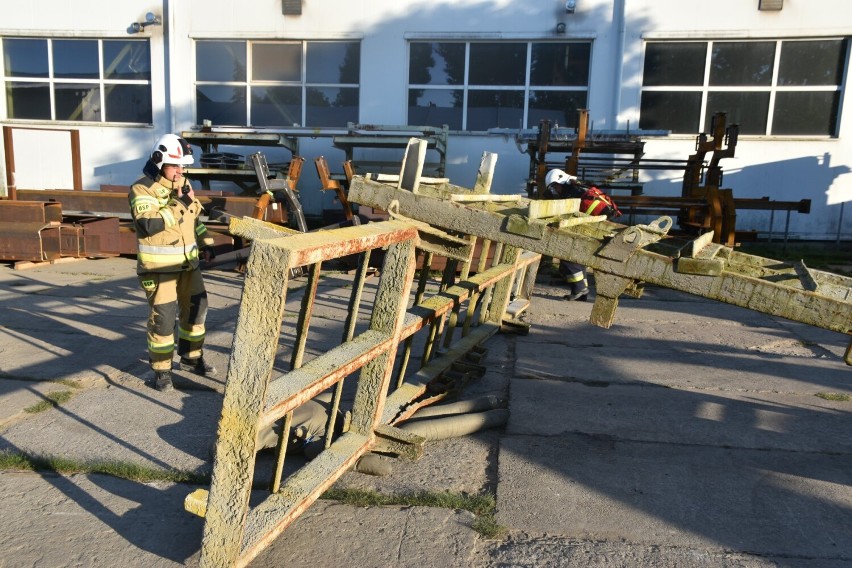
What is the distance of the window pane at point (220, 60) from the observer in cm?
1298

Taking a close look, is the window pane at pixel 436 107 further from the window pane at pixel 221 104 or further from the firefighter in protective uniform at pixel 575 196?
the firefighter in protective uniform at pixel 575 196

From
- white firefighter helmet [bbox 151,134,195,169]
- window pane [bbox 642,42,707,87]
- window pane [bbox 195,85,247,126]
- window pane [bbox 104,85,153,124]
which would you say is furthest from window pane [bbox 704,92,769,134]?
window pane [bbox 104,85,153,124]

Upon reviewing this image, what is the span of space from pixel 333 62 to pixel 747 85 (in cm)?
775

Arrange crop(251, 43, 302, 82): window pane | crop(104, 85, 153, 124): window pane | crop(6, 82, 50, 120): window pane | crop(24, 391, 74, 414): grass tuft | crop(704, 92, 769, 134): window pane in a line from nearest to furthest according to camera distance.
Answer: crop(24, 391, 74, 414): grass tuft
crop(704, 92, 769, 134): window pane
crop(251, 43, 302, 82): window pane
crop(104, 85, 153, 124): window pane
crop(6, 82, 50, 120): window pane

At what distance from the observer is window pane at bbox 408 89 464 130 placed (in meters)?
12.6

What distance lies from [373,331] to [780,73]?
11.6m

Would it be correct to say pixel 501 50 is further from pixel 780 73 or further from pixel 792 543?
pixel 792 543

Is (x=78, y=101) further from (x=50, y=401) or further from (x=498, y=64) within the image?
(x=50, y=401)

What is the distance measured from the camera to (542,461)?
3.34 metres

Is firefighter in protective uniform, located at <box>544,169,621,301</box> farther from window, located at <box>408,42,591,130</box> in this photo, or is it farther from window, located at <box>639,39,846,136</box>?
window, located at <box>639,39,846,136</box>

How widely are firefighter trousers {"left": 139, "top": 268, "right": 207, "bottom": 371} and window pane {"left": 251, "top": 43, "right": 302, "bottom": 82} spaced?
9346mm

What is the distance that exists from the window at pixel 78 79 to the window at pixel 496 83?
5618 mm

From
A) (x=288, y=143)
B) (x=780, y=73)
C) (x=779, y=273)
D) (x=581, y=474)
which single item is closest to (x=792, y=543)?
(x=581, y=474)

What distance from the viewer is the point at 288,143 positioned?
11.7 metres
